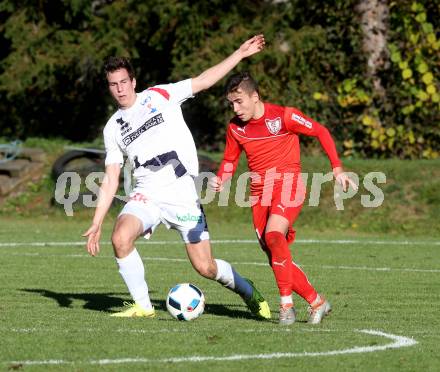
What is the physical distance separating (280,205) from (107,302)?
7.94 ft

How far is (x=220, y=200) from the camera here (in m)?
22.1

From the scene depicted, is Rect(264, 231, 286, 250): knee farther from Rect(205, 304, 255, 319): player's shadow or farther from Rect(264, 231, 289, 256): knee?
Rect(205, 304, 255, 319): player's shadow

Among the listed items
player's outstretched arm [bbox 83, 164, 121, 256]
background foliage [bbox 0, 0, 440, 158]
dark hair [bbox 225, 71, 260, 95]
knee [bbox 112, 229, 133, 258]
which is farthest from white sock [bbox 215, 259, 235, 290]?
background foliage [bbox 0, 0, 440, 158]

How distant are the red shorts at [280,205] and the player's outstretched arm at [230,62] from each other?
1028 mm

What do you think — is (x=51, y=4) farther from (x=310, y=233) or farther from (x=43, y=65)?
(x=310, y=233)

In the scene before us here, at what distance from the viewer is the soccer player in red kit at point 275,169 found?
9.55m

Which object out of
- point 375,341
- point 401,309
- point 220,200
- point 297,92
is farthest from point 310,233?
point 375,341

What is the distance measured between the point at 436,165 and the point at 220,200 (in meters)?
4.01

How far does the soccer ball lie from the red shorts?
0.73 metres

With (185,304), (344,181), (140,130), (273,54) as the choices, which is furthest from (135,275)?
(273,54)

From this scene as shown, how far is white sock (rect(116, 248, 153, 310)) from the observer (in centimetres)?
973

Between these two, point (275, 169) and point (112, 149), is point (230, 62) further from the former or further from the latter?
point (112, 149)

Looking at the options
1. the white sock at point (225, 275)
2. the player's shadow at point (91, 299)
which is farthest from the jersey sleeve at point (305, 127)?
the player's shadow at point (91, 299)

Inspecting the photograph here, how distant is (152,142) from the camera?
9.90 meters
